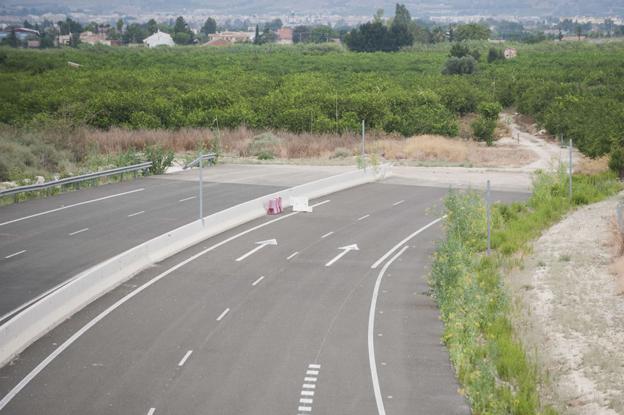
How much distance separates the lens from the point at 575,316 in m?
25.0

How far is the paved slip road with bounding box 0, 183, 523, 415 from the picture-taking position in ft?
60.4

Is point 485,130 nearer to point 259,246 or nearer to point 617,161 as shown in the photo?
point 617,161

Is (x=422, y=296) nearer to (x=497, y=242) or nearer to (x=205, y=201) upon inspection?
(x=497, y=242)

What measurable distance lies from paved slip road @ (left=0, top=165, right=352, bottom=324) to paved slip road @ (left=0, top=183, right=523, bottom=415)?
7.28ft

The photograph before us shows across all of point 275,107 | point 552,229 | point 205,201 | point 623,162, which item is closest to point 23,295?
point 205,201

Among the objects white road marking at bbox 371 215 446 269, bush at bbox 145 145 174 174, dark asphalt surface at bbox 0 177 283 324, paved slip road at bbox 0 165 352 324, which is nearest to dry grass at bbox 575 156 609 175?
paved slip road at bbox 0 165 352 324

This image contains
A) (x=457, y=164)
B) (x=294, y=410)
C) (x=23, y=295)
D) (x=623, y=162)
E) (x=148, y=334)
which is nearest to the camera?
(x=294, y=410)

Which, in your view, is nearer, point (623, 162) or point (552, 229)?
point (552, 229)

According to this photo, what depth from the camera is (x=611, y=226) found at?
35438 millimetres

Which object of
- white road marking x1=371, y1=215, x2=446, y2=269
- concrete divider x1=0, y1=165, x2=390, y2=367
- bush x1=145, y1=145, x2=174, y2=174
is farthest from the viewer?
bush x1=145, y1=145, x2=174, y2=174

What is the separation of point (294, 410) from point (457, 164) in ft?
126

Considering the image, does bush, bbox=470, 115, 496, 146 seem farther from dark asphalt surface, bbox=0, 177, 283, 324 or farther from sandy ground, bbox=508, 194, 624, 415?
sandy ground, bbox=508, 194, 624, 415

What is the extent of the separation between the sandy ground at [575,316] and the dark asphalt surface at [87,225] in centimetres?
1259

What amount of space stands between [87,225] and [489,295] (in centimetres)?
1585
